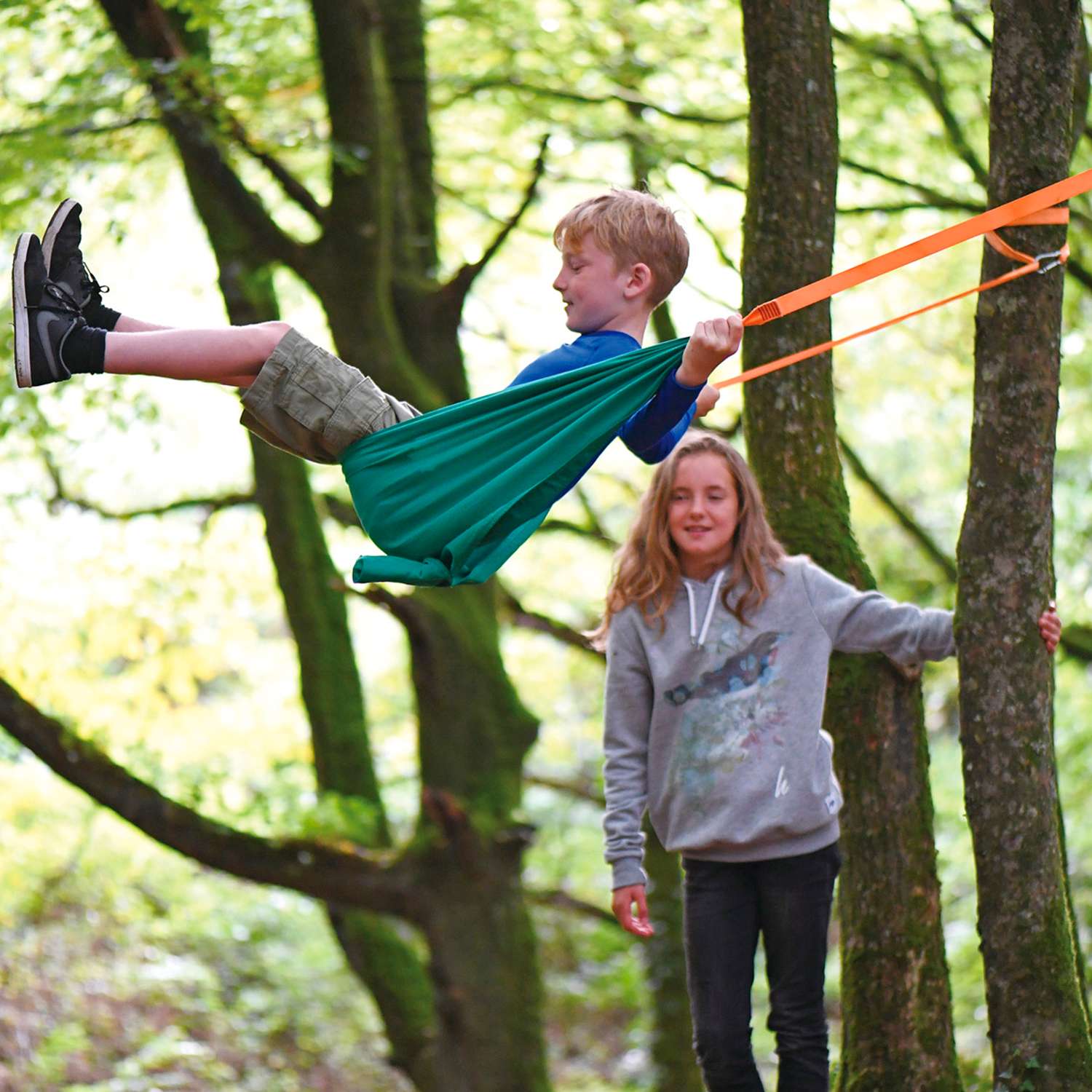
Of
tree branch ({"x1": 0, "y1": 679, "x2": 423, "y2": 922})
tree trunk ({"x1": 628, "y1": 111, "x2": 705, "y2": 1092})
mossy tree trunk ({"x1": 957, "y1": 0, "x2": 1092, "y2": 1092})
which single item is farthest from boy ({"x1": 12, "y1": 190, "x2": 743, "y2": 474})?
tree trunk ({"x1": 628, "y1": 111, "x2": 705, "y2": 1092})

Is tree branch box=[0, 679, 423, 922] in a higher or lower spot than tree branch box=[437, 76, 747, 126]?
lower

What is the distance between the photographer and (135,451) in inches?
257

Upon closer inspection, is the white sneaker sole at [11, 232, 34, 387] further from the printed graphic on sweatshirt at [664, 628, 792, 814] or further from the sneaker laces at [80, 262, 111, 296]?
the printed graphic on sweatshirt at [664, 628, 792, 814]

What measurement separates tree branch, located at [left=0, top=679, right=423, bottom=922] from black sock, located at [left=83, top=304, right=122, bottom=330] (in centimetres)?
233

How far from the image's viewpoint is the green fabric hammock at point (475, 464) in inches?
95.5

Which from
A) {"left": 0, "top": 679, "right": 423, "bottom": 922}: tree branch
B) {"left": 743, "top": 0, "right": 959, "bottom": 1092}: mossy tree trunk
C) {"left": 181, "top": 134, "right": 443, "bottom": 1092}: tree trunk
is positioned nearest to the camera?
{"left": 743, "top": 0, "right": 959, "bottom": 1092}: mossy tree trunk

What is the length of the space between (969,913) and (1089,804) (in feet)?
3.00

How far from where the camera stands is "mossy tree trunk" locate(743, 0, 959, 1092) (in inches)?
111

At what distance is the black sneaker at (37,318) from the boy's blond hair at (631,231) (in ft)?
2.97

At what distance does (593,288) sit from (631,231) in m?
0.13

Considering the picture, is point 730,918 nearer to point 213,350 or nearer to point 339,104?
point 213,350

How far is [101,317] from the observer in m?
2.44

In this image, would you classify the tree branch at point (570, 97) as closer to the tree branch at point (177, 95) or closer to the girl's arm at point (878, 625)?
the tree branch at point (177, 95)

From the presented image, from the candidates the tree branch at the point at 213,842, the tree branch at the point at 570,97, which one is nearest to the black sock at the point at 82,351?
the tree branch at the point at 213,842
